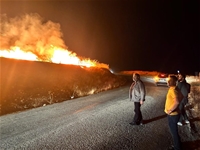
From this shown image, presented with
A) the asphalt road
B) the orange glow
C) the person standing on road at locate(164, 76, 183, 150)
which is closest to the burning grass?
the asphalt road

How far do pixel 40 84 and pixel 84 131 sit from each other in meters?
8.97

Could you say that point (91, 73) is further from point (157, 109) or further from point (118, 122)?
point (118, 122)

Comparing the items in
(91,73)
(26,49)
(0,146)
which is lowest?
(0,146)

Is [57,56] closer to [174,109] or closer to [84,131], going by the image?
[84,131]

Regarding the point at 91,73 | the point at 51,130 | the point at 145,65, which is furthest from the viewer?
the point at 145,65

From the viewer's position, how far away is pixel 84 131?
6707 mm

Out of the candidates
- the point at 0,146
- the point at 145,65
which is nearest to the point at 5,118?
the point at 0,146

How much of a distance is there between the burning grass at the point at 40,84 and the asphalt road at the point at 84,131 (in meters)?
2.53

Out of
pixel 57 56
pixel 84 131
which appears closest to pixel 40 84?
pixel 84 131

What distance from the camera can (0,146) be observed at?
576 cm

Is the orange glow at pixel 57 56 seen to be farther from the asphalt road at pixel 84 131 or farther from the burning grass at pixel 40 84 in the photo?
the asphalt road at pixel 84 131

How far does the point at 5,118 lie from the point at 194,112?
8823 millimetres

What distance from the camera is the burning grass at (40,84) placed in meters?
11.7

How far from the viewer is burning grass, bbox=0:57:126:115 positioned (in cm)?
1167
